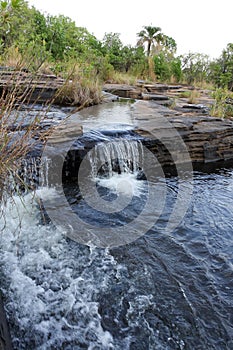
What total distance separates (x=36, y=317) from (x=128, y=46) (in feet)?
44.7

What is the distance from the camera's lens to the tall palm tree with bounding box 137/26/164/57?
19617 mm

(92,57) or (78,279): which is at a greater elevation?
(92,57)

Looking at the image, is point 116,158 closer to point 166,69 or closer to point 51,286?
point 51,286

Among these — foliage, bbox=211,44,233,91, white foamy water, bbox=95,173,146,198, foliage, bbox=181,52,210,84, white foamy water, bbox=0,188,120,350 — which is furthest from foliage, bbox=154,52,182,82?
white foamy water, bbox=0,188,120,350

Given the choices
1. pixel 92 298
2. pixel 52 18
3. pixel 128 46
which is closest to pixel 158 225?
pixel 92 298

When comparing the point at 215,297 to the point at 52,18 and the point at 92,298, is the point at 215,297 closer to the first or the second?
the point at 92,298

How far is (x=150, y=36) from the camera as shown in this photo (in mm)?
20047

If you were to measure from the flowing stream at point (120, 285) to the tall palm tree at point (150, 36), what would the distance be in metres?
19.6

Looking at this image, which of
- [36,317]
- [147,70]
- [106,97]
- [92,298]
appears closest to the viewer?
[36,317]

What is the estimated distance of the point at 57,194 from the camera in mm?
3537

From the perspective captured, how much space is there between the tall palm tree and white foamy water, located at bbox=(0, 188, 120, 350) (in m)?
20.0

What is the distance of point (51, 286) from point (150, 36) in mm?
21381

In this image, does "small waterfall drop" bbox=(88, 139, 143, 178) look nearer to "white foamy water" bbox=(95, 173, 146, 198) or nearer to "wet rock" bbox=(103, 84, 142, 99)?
"white foamy water" bbox=(95, 173, 146, 198)

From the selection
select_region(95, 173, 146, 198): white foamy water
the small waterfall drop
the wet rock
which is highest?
the wet rock
